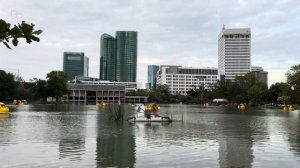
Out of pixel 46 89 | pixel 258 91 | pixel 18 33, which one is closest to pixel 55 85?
pixel 46 89

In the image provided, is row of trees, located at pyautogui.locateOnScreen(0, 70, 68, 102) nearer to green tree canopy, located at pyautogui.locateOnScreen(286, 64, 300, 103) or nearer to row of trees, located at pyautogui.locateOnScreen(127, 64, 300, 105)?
row of trees, located at pyautogui.locateOnScreen(127, 64, 300, 105)

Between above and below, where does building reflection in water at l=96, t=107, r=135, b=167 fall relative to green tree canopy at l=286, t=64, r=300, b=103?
below

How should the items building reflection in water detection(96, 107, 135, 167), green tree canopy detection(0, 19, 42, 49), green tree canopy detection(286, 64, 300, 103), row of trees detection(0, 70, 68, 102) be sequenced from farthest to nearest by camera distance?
1. row of trees detection(0, 70, 68, 102)
2. green tree canopy detection(286, 64, 300, 103)
3. building reflection in water detection(96, 107, 135, 167)
4. green tree canopy detection(0, 19, 42, 49)

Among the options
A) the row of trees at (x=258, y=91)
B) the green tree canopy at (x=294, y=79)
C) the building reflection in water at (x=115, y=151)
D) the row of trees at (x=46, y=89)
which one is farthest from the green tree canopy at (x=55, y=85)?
the building reflection in water at (x=115, y=151)

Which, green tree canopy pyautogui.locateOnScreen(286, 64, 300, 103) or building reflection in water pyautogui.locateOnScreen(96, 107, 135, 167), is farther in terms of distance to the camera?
green tree canopy pyautogui.locateOnScreen(286, 64, 300, 103)

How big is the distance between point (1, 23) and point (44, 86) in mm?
145381

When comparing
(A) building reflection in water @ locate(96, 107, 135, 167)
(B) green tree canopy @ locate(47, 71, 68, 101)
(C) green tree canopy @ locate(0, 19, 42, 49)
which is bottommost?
(A) building reflection in water @ locate(96, 107, 135, 167)

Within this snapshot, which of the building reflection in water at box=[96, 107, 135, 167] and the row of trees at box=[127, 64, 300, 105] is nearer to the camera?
the building reflection in water at box=[96, 107, 135, 167]

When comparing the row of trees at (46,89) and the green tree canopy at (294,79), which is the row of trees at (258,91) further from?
the row of trees at (46,89)

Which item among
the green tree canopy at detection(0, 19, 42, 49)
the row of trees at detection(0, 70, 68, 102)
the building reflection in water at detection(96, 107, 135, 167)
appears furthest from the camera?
the row of trees at detection(0, 70, 68, 102)

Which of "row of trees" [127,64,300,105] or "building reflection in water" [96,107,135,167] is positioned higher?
"row of trees" [127,64,300,105]

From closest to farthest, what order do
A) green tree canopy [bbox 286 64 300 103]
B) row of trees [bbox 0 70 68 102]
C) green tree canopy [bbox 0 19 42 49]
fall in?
green tree canopy [bbox 0 19 42 49]
green tree canopy [bbox 286 64 300 103]
row of trees [bbox 0 70 68 102]

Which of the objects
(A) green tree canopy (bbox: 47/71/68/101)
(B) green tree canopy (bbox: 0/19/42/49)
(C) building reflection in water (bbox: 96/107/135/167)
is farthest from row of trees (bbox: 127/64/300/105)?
(B) green tree canopy (bbox: 0/19/42/49)

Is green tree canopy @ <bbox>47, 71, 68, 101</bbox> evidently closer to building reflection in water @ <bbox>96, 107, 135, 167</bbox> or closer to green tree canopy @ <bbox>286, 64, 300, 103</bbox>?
green tree canopy @ <bbox>286, 64, 300, 103</bbox>
